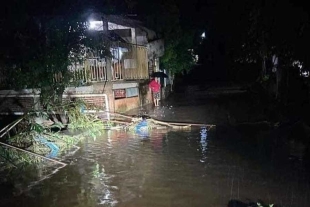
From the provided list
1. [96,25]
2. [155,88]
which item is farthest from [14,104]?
[155,88]

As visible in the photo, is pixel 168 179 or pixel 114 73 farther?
pixel 114 73

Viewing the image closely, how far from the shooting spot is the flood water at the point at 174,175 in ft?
27.9

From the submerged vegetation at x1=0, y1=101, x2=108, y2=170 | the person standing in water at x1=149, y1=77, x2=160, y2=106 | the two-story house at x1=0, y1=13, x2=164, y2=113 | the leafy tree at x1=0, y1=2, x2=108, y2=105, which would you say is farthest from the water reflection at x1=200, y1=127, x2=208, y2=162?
the person standing in water at x1=149, y1=77, x2=160, y2=106

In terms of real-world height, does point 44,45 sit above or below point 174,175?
above

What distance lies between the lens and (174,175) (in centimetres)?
1016

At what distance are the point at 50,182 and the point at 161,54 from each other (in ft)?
81.3

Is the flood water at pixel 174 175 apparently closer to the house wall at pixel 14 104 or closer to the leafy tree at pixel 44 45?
the leafy tree at pixel 44 45

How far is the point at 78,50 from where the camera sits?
16516 mm

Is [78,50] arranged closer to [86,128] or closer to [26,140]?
[86,128]

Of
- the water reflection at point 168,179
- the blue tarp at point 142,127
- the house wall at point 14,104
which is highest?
the house wall at point 14,104

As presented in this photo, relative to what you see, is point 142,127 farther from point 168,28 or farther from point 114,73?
point 168,28

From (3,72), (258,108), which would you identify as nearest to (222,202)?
(3,72)

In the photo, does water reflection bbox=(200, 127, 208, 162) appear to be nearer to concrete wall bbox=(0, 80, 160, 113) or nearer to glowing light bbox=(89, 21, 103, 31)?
concrete wall bbox=(0, 80, 160, 113)

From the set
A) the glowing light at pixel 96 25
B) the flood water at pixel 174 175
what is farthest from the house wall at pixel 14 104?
the flood water at pixel 174 175
